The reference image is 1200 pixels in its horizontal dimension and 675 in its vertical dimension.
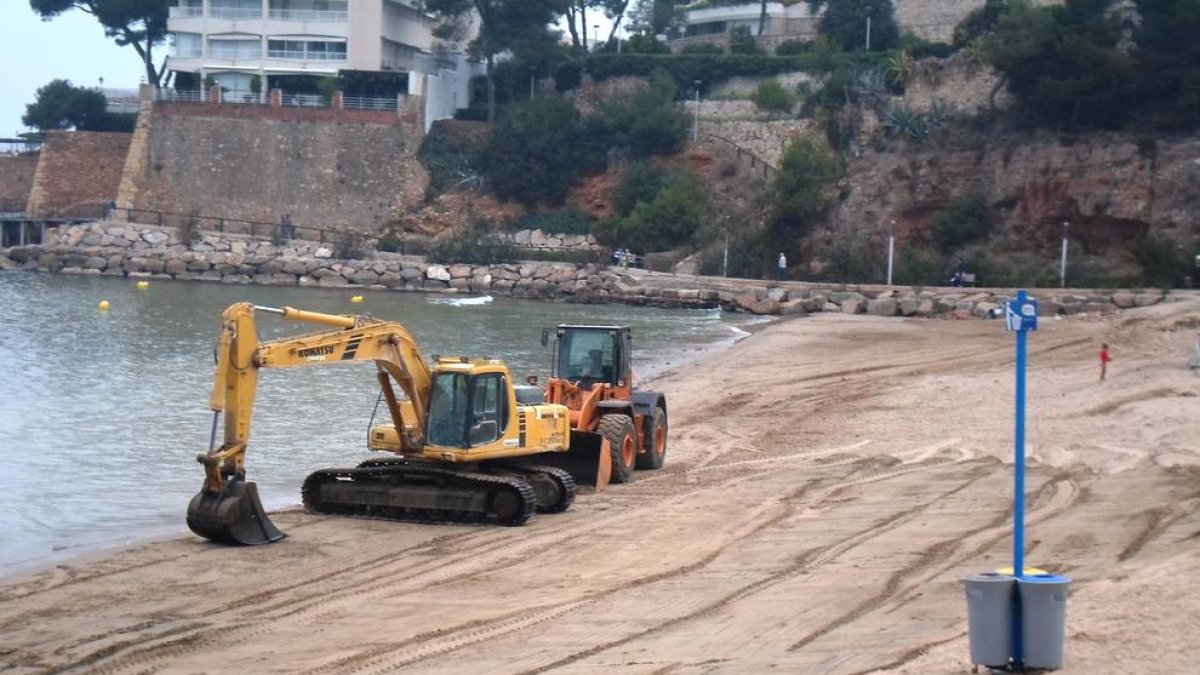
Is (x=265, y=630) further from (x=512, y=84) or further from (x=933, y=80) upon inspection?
(x=512, y=84)

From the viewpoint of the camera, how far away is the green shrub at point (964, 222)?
54750 millimetres

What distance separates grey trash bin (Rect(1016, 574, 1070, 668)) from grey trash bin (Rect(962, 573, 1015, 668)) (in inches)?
3.3

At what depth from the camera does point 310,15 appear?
73.5 meters

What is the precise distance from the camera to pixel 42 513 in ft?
59.5

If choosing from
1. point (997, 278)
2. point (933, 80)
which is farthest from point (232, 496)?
point (933, 80)

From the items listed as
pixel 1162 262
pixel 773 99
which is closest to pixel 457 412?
pixel 1162 262

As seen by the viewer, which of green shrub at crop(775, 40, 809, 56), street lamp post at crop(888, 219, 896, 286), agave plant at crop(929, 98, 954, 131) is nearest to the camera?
street lamp post at crop(888, 219, 896, 286)

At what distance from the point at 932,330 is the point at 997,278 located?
11.0m

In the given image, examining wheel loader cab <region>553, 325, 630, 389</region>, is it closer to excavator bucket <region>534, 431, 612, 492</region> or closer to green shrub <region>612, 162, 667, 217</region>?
excavator bucket <region>534, 431, 612, 492</region>

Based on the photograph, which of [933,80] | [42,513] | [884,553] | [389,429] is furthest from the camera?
[933,80]

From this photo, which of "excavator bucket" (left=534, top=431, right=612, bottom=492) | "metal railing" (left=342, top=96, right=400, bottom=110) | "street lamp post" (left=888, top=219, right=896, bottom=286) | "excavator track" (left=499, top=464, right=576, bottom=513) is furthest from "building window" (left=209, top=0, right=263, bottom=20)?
"excavator track" (left=499, top=464, right=576, bottom=513)

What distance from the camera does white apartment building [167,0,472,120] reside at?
241 ft

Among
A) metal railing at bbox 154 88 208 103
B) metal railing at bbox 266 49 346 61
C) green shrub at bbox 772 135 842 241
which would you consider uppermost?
metal railing at bbox 266 49 346 61

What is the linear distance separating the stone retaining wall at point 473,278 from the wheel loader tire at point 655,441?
27.9 meters
